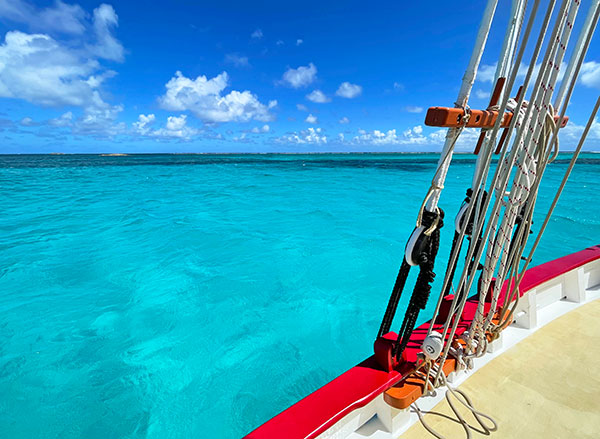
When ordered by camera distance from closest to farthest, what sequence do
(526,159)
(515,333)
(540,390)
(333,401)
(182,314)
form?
(333,401) < (526,159) < (540,390) < (515,333) < (182,314)

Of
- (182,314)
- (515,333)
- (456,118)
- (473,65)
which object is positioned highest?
(473,65)

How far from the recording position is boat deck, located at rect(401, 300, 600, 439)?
1.91 meters

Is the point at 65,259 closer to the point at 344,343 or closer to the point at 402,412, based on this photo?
the point at 344,343

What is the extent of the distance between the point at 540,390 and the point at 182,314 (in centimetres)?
515

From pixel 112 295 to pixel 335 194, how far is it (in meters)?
14.6

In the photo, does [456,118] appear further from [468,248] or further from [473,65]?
[468,248]

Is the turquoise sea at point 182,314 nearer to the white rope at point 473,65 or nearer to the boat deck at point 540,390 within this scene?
the boat deck at point 540,390

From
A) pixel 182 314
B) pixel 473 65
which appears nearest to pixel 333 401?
pixel 473 65

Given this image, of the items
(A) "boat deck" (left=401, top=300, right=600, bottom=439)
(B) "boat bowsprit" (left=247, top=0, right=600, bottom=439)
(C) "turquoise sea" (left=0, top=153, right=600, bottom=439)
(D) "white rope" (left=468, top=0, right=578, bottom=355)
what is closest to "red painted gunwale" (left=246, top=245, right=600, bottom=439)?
(B) "boat bowsprit" (left=247, top=0, right=600, bottom=439)

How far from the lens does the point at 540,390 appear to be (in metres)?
2.17

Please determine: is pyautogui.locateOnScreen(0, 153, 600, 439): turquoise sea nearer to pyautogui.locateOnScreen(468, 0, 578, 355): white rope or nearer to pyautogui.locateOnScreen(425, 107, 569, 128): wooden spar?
pyautogui.locateOnScreen(468, 0, 578, 355): white rope

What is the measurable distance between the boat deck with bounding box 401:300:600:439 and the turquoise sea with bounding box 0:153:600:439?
93.8 inches

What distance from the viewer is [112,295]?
6012 millimetres

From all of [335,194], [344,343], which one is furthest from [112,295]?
[335,194]
